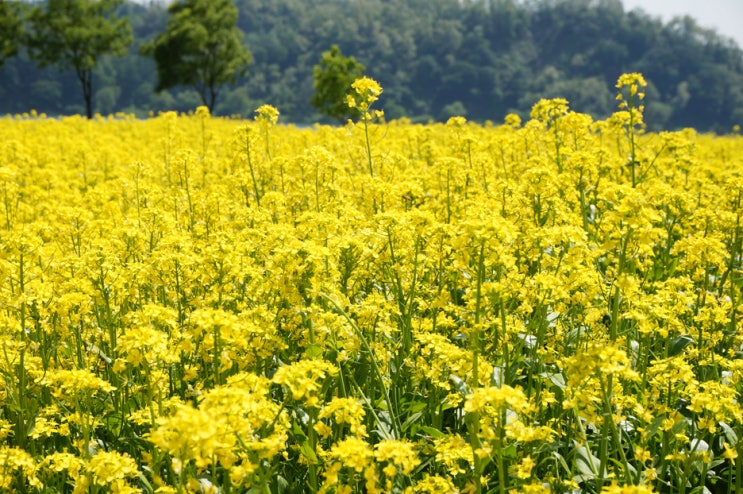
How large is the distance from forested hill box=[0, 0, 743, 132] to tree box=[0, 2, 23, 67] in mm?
51161

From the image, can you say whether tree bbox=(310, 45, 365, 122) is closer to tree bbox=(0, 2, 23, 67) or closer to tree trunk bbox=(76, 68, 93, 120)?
tree trunk bbox=(76, 68, 93, 120)

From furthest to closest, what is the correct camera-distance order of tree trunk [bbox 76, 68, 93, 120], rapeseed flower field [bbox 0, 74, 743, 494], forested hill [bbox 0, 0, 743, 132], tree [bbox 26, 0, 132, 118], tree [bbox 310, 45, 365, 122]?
forested hill [bbox 0, 0, 743, 132] → tree [bbox 26, 0, 132, 118] → tree trunk [bbox 76, 68, 93, 120] → tree [bbox 310, 45, 365, 122] → rapeseed flower field [bbox 0, 74, 743, 494]

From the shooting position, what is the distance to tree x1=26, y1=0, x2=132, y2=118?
40312mm

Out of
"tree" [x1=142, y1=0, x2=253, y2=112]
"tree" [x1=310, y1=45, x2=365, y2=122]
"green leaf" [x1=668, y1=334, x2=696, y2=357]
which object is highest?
"tree" [x1=142, y1=0, x2=253, y2=112]

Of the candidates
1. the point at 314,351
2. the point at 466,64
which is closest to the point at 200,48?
the point at 314,351

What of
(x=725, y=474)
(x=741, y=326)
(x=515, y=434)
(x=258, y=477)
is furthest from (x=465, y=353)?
(x=741, y=326)

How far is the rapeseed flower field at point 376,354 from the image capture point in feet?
8.59

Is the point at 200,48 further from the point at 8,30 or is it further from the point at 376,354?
the point at 376,354

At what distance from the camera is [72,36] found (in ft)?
131

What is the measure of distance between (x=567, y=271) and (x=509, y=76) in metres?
107

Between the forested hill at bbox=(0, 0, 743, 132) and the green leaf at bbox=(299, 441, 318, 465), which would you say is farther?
the forested hill at bbox=(0, 0, 743, 132)

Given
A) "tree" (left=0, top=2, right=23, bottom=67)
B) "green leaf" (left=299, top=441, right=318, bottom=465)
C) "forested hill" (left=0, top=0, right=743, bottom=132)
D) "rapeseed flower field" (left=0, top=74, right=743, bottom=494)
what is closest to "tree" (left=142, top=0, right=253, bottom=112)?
"tree" (left=0, top=2, right=23, bottom=67)

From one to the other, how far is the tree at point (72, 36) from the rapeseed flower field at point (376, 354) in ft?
129

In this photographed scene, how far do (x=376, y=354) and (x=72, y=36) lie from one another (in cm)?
4179
